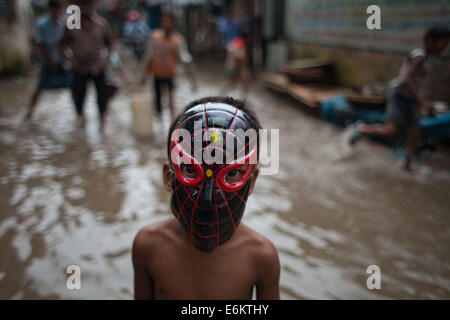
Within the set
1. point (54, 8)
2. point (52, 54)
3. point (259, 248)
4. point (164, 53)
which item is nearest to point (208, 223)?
point (259, 248)

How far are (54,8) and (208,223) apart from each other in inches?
211

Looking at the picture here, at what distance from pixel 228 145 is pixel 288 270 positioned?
164 centimetres

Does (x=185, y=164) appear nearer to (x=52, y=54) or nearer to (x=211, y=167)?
(x=211, y=167)

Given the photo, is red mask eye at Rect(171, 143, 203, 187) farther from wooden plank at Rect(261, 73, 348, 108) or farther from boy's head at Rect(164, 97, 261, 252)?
wooden plank at Rect(261, 73, 348, 108)

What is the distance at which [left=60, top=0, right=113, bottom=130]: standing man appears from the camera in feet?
15.8

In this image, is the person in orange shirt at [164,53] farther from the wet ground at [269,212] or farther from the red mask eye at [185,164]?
the red mask eye at [185,164]

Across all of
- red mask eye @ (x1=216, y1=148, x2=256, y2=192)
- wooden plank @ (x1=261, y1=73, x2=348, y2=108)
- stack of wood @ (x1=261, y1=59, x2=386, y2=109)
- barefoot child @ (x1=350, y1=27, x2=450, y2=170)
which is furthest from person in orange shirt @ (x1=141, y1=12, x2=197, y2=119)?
red mask eye @ (x1=216, y1=148, x2=256, y2=192)

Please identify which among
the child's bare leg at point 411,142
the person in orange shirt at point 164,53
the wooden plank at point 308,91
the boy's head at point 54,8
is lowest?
the child's bare leg at point 411,142

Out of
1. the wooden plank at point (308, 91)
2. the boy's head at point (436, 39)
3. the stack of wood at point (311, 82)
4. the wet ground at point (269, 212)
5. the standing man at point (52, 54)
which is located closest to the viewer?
the wet ground at point (269, 212)

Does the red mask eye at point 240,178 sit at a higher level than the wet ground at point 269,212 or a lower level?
higher

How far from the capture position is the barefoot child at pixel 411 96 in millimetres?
3836

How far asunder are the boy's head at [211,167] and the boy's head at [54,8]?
501 cm

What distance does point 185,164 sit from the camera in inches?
49.3

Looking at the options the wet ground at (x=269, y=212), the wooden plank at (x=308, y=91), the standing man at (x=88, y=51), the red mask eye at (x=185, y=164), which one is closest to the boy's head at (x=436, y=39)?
the wet ground at (x=269, y=212)
